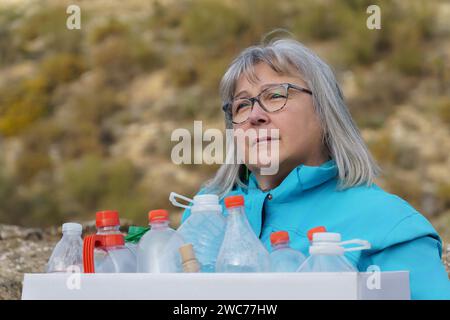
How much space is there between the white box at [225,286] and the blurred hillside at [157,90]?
5.94 m

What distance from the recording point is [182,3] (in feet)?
36.1

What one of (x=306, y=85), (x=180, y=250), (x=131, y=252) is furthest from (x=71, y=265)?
(x=306, y=85)

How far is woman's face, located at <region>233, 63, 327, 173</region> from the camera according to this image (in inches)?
70.9

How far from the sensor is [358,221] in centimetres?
165

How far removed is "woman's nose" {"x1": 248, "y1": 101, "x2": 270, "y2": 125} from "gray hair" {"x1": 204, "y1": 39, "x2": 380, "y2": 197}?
11cm

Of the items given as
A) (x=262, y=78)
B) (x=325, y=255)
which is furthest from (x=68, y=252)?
(x=262, y=78)

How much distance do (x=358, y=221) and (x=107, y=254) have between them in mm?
556

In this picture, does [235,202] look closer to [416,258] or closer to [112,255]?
[112,255]

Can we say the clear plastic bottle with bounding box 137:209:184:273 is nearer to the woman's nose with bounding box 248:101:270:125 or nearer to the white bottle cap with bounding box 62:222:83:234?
the white bottle cap with bounding box 62:222:83:234

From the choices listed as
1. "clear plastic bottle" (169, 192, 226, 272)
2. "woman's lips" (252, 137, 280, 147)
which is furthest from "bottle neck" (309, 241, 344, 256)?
"woman's lips" (252, 137, 280, 147)
